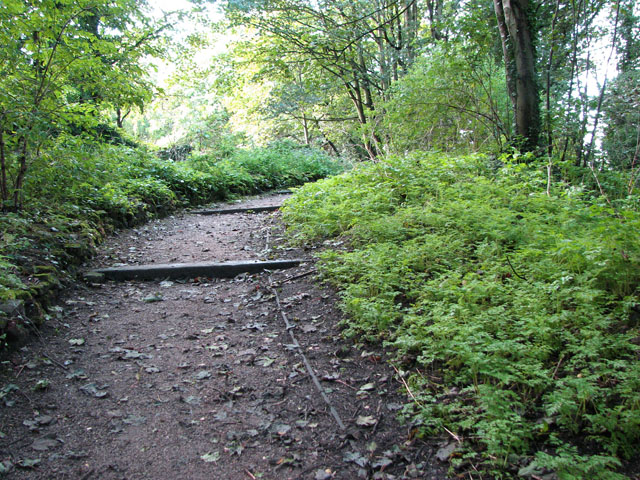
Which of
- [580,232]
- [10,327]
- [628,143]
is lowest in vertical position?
[10,327]

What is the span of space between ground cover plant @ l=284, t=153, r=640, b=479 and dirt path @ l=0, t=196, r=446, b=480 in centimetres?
31

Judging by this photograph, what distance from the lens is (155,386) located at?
10.6ft

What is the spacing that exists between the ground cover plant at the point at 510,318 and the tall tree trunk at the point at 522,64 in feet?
5.51

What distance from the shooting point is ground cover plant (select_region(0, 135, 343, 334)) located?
432 centimetres

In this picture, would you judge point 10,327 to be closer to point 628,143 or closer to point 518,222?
point 518,222

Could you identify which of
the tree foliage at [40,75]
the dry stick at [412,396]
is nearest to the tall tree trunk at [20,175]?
the tree foliage at [40,75]

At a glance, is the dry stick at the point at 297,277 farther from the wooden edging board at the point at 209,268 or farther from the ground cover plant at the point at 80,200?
the ground cover plant at the point at 80,200

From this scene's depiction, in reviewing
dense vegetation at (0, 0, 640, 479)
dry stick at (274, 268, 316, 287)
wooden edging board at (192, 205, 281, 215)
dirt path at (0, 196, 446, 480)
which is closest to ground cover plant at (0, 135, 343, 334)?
dense vegetation at (0, 0, 640, 479)

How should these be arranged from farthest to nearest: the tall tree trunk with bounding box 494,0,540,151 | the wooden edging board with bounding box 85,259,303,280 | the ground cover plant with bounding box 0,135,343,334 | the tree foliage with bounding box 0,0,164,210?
the tall tree trunk with bounding box 494,0,540,151, the wooden edging board with bounding box 85,259,303,280, the tree foliage with bounding box 0,0,164,210, the ground cover plant with bounding box 0,135,343,334

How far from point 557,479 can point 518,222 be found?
3.36m

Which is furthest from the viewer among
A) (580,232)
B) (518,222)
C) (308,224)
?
(308,224)

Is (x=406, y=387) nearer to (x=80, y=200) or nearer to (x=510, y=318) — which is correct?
(x=510, y=318)

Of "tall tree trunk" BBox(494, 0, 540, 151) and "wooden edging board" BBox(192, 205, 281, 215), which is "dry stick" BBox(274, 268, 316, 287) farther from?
"wooden edging board" BBox(192, 205, 281, 215)

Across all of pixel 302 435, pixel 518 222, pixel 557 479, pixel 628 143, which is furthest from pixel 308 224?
pixel 628 143
